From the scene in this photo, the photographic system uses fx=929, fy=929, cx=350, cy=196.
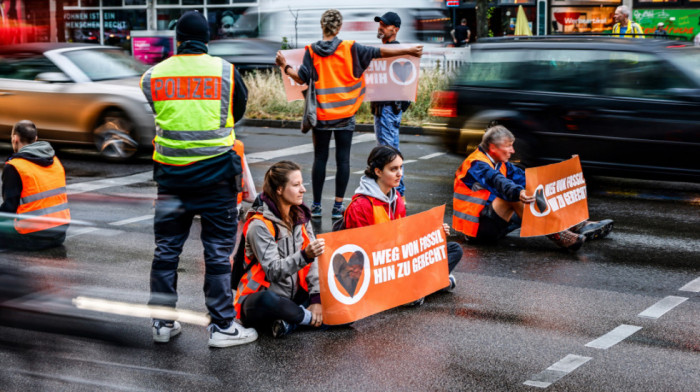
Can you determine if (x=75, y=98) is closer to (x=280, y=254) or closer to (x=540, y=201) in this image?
(x=540, y=201)

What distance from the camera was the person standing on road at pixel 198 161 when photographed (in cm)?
508

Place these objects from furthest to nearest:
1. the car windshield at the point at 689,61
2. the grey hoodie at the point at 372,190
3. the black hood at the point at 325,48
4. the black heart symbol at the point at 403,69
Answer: the black heart symbol at the point at 403,69
the car windshield at the point at 689,61
the black hood at the point at 325,48
the grey hoodie at the point at 372,190

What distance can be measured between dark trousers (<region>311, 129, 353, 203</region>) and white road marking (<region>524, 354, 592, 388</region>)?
4060 mm

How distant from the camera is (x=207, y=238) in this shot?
17.1 ft

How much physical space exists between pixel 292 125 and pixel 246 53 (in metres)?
4.03

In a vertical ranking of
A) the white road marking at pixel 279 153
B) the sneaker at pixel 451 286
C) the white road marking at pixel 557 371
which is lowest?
the white road marking at pixel 557 371

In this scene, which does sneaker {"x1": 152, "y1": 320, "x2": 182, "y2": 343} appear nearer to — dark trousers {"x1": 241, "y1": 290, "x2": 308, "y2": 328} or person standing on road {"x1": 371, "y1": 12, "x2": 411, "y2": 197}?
dark trousers {"x1": 241, "y1": 290, "x2": 308, "y2": 328}

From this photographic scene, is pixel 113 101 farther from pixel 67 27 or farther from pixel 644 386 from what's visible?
pixel 67 27

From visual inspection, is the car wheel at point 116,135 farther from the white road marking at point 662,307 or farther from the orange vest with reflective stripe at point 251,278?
the white road marking at point 662,307

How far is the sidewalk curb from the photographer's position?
15.9 metres

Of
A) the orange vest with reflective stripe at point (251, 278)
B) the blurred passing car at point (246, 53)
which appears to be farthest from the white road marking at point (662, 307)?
the blurred passing car at point (246, 53)

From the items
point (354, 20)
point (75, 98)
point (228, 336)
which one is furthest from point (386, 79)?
point (354, 20)

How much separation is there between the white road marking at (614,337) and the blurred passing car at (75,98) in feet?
26.5

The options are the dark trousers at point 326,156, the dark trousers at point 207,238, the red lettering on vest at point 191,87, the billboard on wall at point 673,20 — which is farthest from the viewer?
the billboard on wall at point 673,20
